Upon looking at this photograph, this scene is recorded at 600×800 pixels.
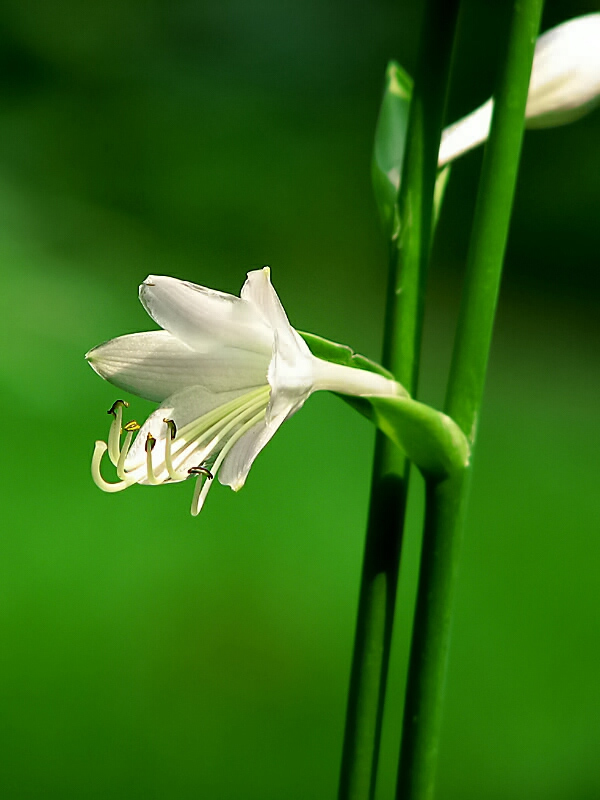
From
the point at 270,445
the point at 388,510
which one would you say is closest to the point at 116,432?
the point at 388,510

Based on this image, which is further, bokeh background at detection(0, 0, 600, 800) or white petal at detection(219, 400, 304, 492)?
bokeh background at detection(0, 0, 600, 800)

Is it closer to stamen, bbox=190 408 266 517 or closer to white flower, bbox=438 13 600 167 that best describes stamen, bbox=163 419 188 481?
stamen, bbox=190 408 266 517

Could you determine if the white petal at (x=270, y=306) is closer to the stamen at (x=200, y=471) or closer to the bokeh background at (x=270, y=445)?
the stamen at (x=200, y=471)

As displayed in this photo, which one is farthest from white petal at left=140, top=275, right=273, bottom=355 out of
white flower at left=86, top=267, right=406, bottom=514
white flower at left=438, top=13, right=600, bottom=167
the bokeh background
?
the bokeh background

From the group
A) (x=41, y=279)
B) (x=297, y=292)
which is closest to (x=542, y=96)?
(x=41, y=279)

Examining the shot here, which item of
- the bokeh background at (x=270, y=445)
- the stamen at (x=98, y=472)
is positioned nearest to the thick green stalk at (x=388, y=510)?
the stamen at (x=98, y=472)

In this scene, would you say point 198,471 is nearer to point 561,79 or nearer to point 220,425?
→ point 220,425
